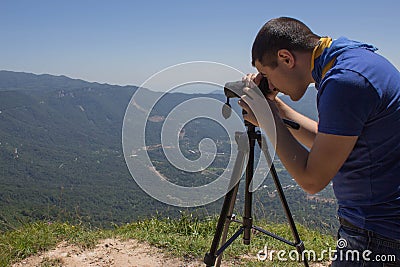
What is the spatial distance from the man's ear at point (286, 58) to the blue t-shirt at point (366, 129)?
19 centimetres

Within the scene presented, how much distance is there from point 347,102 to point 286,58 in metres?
0.36

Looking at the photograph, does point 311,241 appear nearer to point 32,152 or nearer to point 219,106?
point 219,106

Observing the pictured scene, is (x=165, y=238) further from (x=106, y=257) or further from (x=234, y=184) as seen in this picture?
(x=234, y=184)

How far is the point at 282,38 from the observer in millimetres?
1488

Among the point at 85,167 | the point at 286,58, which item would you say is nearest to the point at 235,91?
the point at 286,58

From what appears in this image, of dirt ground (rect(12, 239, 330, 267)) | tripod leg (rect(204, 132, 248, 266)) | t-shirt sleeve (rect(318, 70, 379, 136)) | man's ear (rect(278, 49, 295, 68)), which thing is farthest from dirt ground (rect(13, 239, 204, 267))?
t-shirt sleeve (rect(318, 70, 379, 136))

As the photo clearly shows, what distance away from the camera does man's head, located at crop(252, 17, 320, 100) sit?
149 centimetres

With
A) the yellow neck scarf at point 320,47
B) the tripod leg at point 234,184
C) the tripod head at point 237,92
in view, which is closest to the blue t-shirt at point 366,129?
the yellow neck scarf at point 320,47

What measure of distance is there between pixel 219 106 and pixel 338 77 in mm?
1038

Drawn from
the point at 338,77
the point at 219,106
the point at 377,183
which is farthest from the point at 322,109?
the point at 219,106

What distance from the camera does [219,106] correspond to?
7.29ft

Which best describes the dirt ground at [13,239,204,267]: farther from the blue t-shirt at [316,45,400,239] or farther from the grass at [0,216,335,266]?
the blue t-shirt at [316,45,400,239]

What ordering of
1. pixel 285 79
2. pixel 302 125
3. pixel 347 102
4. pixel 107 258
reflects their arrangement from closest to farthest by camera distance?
1. pixel 347 102
2. pixel 285 79
3. pixel 302 125
4. pixel 107 258

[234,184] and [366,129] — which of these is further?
[234,184]
